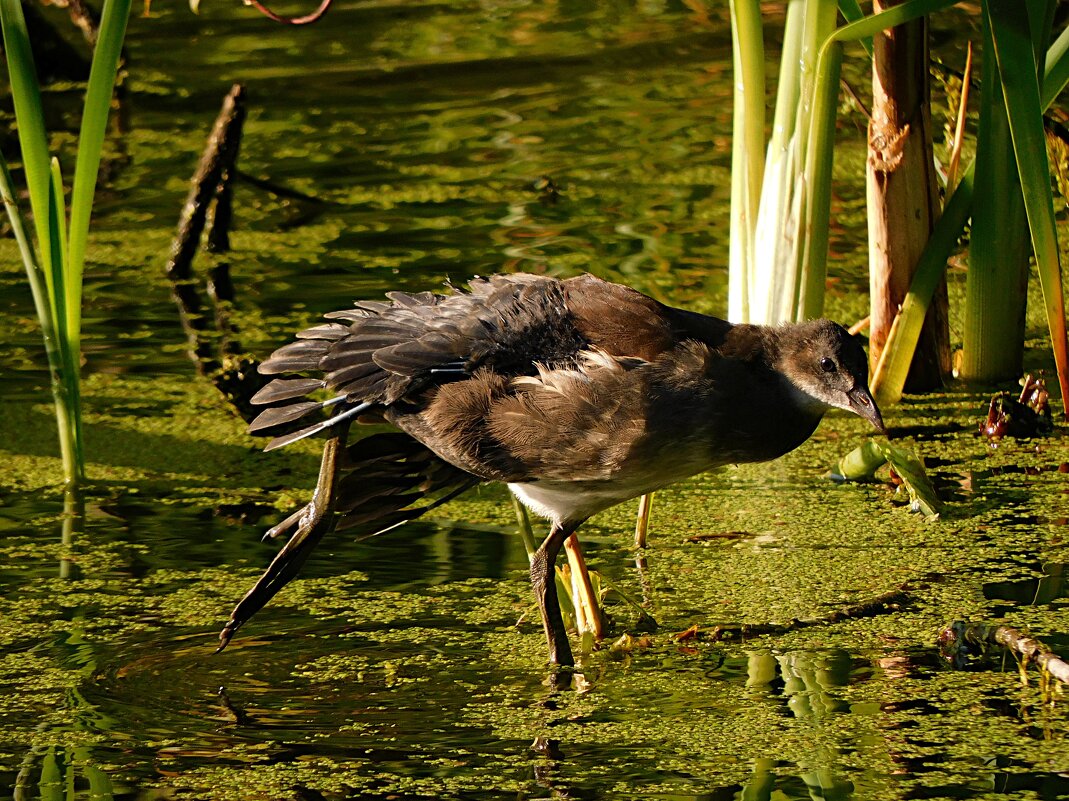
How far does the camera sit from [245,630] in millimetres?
4055

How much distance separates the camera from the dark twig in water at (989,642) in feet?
11.5

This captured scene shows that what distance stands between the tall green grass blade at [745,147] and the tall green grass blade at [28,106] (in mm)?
2021

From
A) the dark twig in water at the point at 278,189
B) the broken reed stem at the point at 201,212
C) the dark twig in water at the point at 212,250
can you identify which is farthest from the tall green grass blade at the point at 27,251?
the dark twig in water at the point at 278,189

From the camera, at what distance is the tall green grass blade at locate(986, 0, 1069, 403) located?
4.14 meters

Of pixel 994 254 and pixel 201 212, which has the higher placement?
pixel 201 212

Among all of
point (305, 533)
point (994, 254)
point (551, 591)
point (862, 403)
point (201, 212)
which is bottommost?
point (551, 591)

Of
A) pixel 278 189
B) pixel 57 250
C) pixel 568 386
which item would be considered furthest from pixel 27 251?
pixel 278 189

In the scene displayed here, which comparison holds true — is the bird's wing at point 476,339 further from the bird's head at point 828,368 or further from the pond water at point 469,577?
the pond water at point 469,577

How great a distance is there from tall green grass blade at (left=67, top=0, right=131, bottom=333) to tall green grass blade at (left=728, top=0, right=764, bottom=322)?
1806 millimetres

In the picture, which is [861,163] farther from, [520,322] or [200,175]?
[520,322]

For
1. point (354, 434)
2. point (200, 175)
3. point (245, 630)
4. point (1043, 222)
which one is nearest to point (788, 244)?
point (1043, 222)

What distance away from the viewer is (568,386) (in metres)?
3.54

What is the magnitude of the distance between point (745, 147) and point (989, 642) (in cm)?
199

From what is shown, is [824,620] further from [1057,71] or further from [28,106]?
[28,106]
